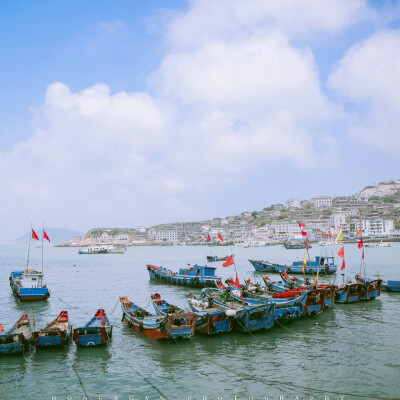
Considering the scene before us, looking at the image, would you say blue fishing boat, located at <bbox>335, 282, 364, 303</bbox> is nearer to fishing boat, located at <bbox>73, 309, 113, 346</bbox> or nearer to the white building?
fishing boat, located at <bbox>73, 309, 113, 346</bbox>

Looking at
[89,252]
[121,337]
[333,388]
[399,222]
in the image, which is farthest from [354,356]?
[399,222]

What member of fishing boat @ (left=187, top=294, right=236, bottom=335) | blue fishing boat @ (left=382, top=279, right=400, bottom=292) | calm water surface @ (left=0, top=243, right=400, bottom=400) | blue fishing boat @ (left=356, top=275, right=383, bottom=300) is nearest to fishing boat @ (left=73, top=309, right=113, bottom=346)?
calm water surface @ (left=0, top=243, right=400, bottom=400)

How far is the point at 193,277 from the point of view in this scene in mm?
43344

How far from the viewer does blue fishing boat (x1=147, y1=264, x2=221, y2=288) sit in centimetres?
4259

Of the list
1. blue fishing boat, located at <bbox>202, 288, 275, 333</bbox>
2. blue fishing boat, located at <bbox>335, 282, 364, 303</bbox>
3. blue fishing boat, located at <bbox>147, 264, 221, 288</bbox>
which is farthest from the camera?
blue fishing boat, located at <bbox>147, 264, 221, 288</bbox>

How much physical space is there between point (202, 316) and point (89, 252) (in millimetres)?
123097

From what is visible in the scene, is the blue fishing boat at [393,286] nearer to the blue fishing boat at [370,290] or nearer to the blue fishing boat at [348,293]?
the blue fishing boat at [370,290]

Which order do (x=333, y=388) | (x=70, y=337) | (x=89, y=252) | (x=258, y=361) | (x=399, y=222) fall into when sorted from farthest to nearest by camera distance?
(x=399, y=222) < (x=89, y=252) < (x=70, y=337) < (x=258, y=361) < (x=333, y=388)

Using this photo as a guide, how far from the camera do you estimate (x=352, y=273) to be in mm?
55781

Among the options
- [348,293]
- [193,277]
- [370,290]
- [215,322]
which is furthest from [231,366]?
[193,277]

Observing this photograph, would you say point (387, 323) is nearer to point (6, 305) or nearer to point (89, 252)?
point (6, 305)

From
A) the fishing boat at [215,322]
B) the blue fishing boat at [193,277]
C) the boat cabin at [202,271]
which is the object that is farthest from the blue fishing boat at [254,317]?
the boat cabin at [202,271]

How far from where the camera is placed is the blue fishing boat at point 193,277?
140 feet

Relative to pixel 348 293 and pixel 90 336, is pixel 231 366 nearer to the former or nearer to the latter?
pixel 90 336
